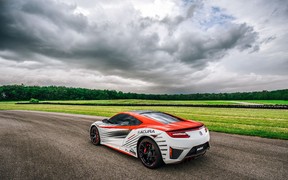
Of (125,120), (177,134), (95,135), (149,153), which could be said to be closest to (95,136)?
(95,135)

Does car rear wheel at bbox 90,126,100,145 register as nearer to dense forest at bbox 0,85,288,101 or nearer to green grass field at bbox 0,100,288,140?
green grass field at bbox 0,100,288,140

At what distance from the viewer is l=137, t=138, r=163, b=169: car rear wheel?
14.7 ft

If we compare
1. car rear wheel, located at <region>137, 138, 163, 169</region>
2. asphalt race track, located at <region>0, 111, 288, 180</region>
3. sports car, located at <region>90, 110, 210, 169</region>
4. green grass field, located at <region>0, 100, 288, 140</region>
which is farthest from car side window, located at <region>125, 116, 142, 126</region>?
green grass field, located at <region>0, 100, 288, 140</region>

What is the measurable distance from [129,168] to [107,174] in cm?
60

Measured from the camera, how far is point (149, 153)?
4.73 meters

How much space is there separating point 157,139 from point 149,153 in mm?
525

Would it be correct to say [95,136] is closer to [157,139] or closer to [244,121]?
[157,139]

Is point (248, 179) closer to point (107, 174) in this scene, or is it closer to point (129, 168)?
point (129, 168)

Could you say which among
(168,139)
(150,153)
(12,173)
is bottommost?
(12,173)

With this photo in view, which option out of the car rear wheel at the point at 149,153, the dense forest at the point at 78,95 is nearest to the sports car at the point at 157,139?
the car rear wheel at the point at 149,153

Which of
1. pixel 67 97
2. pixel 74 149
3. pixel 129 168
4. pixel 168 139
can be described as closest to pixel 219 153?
pixel 168 139

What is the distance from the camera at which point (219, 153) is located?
5750 millimetres

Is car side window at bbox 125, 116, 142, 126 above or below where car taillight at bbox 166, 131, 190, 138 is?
above

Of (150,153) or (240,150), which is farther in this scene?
(240,150)
